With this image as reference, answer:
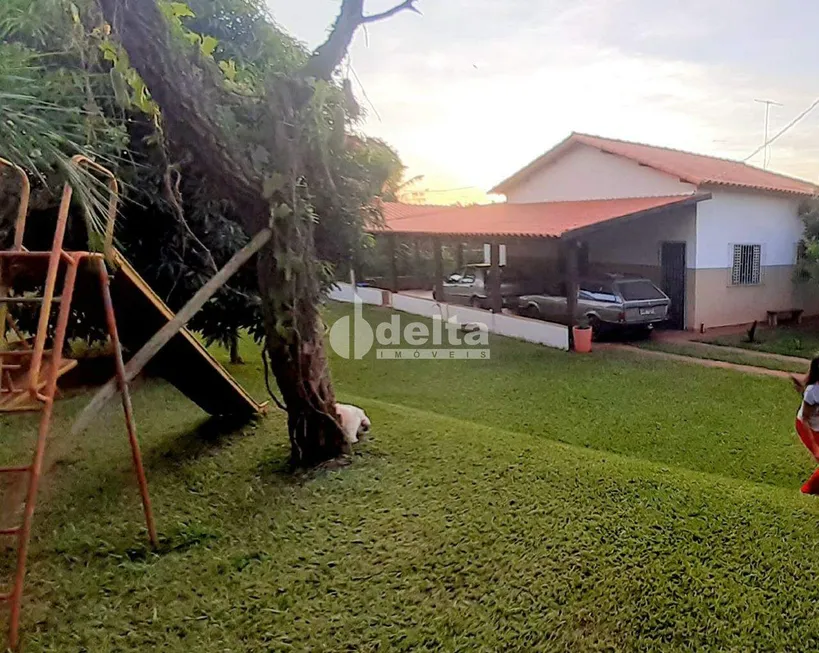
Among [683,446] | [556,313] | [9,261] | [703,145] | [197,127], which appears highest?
[703,145]

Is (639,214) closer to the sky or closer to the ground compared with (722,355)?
closer to the sky

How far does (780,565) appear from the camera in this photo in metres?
3.01

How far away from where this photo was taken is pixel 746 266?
12859 mm

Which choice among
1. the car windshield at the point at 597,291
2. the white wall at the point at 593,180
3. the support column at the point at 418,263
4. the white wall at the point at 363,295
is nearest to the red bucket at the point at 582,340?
the car windshield at the point at 597,291

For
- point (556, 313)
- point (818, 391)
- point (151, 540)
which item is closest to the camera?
point (151, 540)

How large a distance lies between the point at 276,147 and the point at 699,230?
10.3 m

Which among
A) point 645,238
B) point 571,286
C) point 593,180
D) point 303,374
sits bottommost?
point 303,374

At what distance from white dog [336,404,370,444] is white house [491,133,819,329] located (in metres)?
7.45

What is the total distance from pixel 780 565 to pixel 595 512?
96 centimetres

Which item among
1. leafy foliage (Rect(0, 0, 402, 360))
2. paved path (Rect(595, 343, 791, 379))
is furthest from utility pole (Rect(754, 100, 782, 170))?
leafy foliage (Rect(0, 0, 402, 360))

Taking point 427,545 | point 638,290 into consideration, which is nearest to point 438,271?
point 638,290

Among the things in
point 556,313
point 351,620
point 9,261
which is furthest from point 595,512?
point 556,313

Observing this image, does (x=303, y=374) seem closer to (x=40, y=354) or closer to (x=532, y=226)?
(x=40, y=354)

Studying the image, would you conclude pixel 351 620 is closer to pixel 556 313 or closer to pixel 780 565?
pixel 780 565
